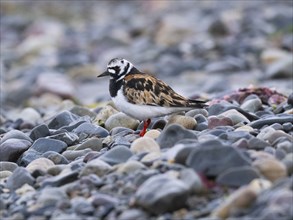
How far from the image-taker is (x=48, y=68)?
58.5 feet

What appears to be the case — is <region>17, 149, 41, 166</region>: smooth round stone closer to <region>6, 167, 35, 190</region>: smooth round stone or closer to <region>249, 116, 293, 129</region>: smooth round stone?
<region>6, 167, 35, 190</region>: smooth round stone

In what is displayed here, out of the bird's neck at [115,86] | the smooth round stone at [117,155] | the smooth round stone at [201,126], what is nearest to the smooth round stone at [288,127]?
the smooth round stone at [201,126]

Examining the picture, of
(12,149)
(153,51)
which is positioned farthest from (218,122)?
(153,51)

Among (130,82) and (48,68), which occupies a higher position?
(48,68)

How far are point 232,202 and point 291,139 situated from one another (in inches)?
61.2

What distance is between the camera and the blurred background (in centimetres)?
1436

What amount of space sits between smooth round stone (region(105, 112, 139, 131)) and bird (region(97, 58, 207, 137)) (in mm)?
607

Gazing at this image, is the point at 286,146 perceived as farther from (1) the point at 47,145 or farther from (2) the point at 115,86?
(1) the point at 47,145

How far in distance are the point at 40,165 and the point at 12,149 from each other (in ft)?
2.69

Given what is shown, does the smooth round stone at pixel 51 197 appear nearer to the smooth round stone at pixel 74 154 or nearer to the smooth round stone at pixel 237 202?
the smooth round stone at pixel 237 202

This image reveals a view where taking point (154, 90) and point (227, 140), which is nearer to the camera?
point (227, 140)

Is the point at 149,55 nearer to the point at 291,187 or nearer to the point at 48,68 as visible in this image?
the point at 48,68

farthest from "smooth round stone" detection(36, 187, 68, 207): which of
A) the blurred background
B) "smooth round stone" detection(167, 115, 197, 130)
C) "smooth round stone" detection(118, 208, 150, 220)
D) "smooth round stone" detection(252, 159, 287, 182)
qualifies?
the blurred background

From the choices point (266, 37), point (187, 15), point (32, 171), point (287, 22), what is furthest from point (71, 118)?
point (187, 15)
